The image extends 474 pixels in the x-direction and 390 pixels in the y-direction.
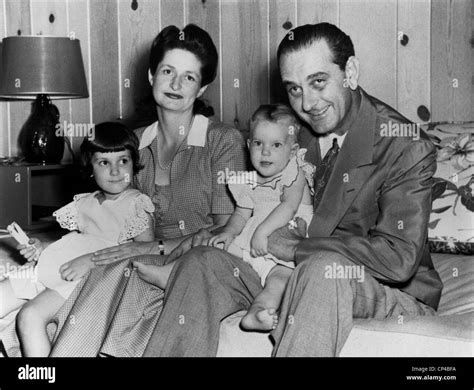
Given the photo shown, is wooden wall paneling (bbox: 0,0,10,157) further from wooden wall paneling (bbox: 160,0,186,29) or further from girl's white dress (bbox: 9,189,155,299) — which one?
girl's white dress (bbox: 9,189,155,299)

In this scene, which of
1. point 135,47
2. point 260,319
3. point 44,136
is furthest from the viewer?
point 135,47

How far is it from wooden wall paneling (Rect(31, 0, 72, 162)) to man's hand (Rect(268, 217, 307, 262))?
1481 mm

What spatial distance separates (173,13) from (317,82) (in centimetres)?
122

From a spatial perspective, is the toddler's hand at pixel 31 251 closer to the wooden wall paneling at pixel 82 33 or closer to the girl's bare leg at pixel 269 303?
the girl's bare leg at pixel 269 303

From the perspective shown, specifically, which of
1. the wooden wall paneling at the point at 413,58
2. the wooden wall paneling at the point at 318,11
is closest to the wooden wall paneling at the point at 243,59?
the wooden wall paneling at the point at 318,11

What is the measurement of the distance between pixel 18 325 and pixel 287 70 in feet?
2.67

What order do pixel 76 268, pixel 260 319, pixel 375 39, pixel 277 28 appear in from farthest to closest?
pixel 277 28 < pixel 375 39 < pixel 76 268 < pixel 260 319

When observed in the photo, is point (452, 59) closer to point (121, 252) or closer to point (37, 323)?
point (121, 252)

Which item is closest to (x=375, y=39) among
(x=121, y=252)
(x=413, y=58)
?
(x=413, y=58)

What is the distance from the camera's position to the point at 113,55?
2641mm

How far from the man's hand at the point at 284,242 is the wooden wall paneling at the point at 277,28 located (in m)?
0.89

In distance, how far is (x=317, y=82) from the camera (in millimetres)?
1460

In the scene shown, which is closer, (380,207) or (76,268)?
(380,207)

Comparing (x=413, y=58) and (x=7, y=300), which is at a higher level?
(x=413, y=58)
